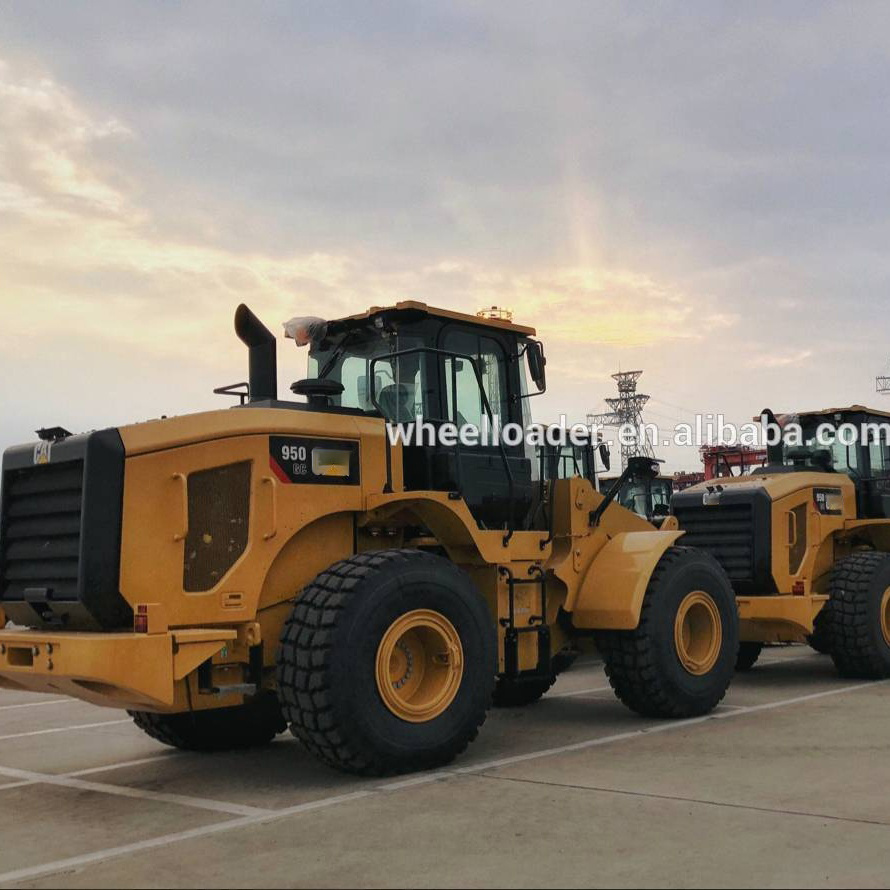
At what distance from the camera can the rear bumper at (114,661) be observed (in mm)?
5770

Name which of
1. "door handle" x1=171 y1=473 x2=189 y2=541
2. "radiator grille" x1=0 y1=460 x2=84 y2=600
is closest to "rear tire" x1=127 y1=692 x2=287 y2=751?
"radiator grille" x1=0 y1=460 x2=84 y2=600

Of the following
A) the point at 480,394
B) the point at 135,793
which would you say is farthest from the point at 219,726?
the point at 480,394

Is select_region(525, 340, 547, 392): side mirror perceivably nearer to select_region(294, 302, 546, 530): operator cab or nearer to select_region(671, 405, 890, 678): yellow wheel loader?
select_region(294, 302, 546, 530): operator cab

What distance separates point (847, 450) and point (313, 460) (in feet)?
24.7

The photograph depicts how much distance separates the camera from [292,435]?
6.72 m

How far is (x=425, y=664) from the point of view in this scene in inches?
273

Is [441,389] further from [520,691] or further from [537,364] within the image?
[520,691]

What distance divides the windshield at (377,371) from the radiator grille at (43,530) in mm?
1971

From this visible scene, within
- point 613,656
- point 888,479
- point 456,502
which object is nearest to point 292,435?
point 456,502

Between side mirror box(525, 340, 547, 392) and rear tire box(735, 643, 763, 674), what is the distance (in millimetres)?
4867

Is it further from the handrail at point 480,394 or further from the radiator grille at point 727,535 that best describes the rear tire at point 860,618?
the handrail at point 480,394

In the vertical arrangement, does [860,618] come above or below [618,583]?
below

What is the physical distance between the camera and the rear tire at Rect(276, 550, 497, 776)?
20.2ft

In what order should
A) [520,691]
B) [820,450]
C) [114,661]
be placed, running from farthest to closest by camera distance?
[820,450], [520,691], [114,661]
